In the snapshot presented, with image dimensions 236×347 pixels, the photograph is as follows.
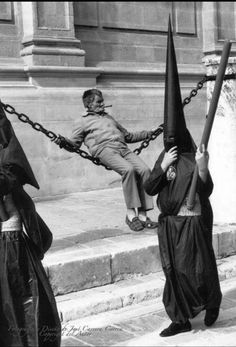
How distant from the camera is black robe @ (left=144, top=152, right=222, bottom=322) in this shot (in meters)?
4.88

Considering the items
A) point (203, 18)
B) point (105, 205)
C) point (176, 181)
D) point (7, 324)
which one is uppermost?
point (203, 18)

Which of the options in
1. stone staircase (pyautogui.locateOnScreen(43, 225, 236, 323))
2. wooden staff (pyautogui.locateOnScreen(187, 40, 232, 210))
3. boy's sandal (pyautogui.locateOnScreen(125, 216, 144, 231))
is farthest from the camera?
boy's sandal (pyautogui.locateOnScreen(125, 216, 144, 231))

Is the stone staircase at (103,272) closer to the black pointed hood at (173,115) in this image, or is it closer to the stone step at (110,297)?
the stone step at (110,297)

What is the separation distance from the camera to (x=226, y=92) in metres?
7.41

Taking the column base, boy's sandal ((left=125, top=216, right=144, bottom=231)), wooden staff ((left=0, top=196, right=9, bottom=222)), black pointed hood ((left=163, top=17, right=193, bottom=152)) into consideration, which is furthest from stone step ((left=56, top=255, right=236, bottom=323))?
the column base

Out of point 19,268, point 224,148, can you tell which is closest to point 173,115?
point 19,268

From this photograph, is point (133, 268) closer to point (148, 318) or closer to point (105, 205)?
point (148, 318)

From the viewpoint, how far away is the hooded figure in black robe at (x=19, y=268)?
13.6ft

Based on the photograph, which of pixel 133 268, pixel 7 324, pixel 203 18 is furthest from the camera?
pixel 203 18

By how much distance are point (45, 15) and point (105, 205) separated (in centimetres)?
328

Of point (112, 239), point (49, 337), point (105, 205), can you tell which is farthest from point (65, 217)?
point (49, 337)

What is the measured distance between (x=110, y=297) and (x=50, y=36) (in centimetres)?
553

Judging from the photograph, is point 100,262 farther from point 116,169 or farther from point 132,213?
point 116,169

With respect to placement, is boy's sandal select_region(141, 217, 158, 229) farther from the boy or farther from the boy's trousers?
the boy's trousers
